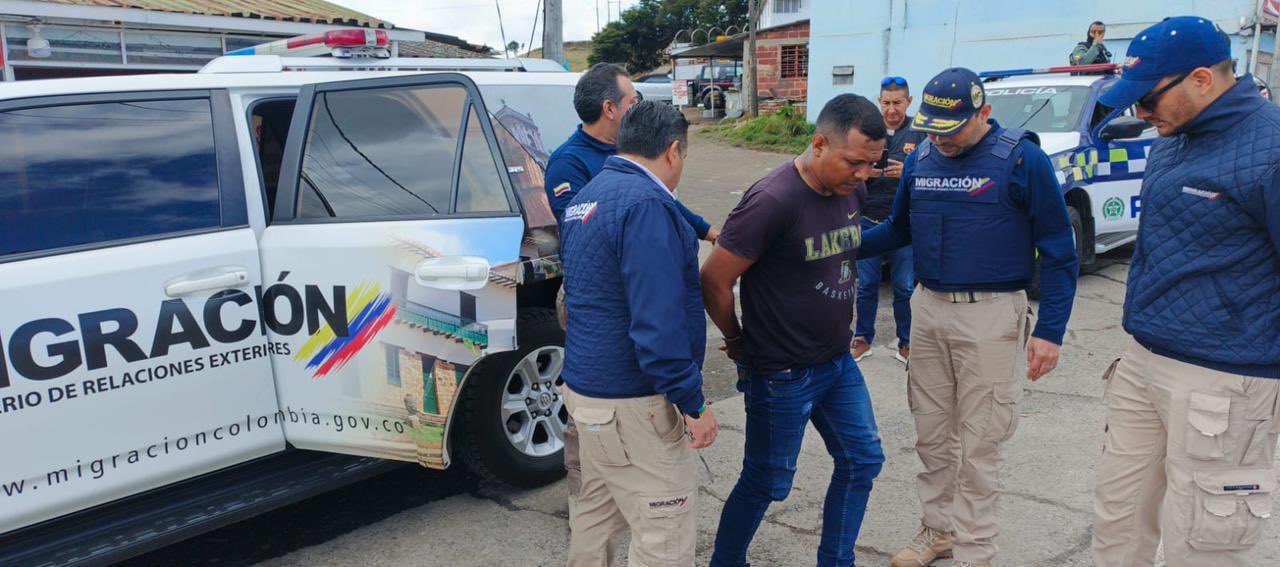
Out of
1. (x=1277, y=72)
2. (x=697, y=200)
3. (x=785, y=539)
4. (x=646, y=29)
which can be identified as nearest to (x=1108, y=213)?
(x=785, y=539)

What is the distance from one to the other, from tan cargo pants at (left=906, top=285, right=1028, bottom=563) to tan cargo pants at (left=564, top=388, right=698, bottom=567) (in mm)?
1148

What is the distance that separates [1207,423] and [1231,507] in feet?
0.76

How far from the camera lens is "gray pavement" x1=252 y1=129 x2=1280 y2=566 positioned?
11.4ft

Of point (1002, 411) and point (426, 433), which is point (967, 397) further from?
point (426, 433)

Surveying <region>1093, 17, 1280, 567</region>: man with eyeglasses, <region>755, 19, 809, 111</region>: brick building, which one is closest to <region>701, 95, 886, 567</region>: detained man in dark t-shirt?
<region>1093, 17, 1280, 567</region>: man with eyeglasses

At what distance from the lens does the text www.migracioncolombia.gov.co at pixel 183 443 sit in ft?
9.12

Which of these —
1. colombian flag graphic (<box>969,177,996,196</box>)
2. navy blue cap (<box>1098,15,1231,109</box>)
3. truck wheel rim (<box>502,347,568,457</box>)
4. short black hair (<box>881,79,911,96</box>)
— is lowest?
truck wheel rim (<box>502,347,568,457</box>)

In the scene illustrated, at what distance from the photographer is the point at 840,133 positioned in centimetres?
275

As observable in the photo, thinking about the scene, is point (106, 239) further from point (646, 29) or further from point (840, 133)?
point (646, 29)

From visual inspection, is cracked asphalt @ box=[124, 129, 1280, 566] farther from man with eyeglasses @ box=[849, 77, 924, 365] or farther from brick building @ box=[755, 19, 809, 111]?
brick building @ box=[755, 19, 809, 111]

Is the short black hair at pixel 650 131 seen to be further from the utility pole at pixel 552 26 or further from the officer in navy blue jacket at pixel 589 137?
the utility pole at pixel 552 26

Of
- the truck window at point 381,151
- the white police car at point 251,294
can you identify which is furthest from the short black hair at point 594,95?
the truck window at point 381,151

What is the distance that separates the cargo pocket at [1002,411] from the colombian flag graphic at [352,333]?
2078mm

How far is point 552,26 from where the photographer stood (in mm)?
9898
